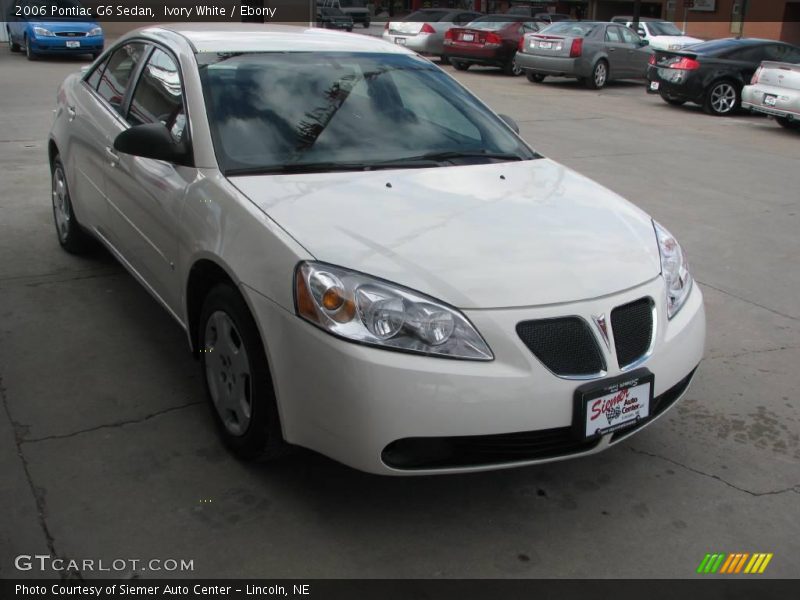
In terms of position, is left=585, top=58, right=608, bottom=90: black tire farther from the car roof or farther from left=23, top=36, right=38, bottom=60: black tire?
the car roof

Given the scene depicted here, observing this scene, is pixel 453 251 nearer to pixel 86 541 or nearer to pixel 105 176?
pixel 86 541

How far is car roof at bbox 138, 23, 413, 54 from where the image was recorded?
4.12m

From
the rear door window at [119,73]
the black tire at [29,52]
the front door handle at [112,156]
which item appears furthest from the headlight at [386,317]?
the black tire at [29,52]

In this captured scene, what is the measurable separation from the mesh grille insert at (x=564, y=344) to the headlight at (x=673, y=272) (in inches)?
19.7

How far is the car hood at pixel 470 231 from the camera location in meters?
2.87

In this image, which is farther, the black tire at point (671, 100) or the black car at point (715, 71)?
the black tire at point (671, 100)

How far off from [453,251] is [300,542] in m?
1.13

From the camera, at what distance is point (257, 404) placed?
3.09 m

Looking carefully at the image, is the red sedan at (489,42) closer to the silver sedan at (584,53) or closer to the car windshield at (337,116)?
the silver sedan at (584,53)

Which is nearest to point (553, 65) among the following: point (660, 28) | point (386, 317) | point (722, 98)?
point (722, 98)

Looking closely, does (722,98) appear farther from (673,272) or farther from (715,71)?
(673,272)

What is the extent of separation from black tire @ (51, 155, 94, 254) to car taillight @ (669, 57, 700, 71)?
39.8 feet

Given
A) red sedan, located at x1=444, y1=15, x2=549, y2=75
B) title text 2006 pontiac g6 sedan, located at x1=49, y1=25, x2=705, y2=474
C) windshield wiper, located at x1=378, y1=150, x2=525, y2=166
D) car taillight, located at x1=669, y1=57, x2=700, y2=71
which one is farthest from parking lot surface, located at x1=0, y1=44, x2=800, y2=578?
red sedan, located at x1=444, y1=15, x2=549, y2=75

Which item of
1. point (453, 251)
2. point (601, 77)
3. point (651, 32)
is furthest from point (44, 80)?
point (651, 32)
